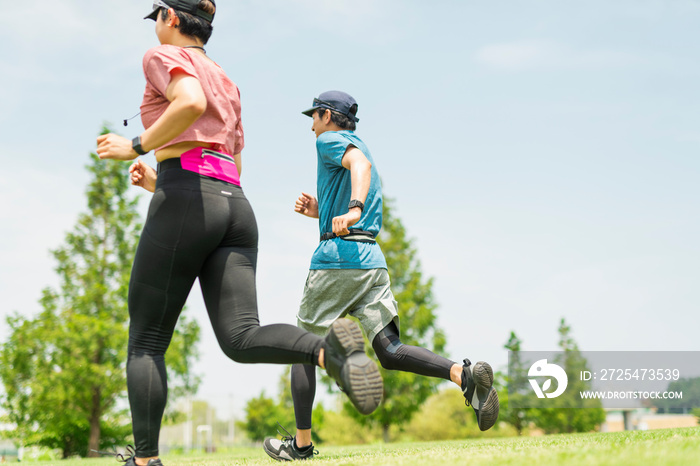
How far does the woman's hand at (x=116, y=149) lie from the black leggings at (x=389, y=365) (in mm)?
1870

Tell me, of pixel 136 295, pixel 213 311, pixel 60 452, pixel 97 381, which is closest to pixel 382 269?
pixel 213 311

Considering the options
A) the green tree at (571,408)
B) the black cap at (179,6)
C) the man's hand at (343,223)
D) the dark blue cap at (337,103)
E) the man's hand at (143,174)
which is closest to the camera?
the black cap at (179,6)

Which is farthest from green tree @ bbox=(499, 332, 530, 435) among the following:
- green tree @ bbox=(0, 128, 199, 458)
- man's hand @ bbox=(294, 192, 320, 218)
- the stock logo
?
man's hand @ bbox=(294, 192, 320, 218)

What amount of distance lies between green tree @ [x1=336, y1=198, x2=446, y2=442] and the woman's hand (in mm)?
22419

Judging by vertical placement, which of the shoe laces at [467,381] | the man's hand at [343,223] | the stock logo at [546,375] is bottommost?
the stock logo at [546,375]

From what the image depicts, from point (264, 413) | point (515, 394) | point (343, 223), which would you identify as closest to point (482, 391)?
point (343, 223)

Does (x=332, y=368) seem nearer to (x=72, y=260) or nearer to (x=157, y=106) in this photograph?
(x=157, y=106)

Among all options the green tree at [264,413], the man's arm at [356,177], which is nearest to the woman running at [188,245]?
the man's arm at [356,177]

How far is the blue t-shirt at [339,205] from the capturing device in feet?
13.8

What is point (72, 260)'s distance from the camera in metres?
23.3

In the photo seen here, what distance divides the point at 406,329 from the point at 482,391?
2226 cm

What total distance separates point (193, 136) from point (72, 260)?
2255 cm

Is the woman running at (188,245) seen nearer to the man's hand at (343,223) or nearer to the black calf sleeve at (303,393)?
the man's hand at (343,223)

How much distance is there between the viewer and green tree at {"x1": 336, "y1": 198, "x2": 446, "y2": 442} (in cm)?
2550
